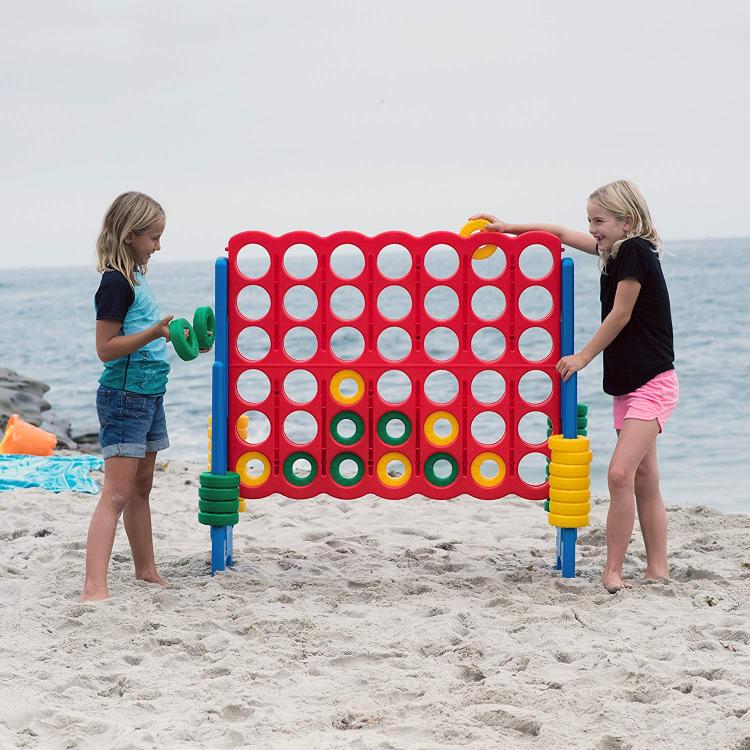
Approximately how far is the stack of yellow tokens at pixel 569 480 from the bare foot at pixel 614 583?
0.78ft

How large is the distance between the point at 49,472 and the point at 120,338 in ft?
10.8

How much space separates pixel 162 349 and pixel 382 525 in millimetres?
1965

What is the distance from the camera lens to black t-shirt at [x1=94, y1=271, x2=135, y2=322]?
4.24 metres

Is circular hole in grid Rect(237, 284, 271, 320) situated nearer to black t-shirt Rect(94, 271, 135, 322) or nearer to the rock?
the rock

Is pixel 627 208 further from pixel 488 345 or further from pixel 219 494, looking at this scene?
pixel 488 345

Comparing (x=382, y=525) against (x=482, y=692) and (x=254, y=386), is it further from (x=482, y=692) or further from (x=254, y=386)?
(x=254, y=386)

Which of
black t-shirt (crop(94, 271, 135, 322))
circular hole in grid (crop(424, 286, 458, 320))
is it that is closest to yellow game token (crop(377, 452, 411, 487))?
black t-shirt (crop(94, 271, 135, 322))

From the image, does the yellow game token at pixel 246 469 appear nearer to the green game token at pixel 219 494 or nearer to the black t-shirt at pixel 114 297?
the green game token at pixel 219 494

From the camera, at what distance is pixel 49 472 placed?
723cm

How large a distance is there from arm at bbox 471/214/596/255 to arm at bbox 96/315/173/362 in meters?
1.55

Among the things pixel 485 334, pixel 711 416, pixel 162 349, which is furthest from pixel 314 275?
pixel 485 334

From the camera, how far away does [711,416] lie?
40.8ft

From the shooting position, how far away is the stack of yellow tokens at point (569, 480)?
468cm

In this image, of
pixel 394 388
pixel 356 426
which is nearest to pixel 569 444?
pixel 356 426
